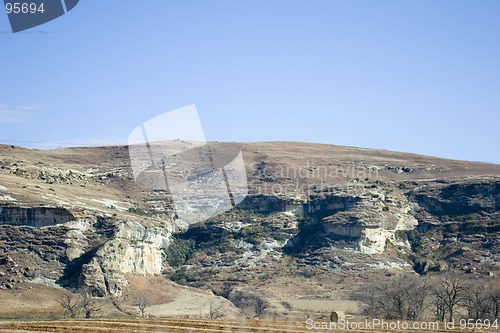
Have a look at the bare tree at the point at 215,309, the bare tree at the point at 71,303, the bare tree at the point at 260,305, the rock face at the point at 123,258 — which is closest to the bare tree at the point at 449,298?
the bare tree at the point at 260,305

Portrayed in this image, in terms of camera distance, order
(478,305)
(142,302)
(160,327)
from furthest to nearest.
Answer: (142,302) → (478,305) → (160,327)

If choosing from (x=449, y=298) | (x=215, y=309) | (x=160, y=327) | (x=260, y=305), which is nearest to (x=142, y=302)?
(x=215, y=309)

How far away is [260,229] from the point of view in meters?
124

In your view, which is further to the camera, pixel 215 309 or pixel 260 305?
pixel 260 305

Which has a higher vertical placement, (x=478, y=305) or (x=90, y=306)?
(x=478, y=305)

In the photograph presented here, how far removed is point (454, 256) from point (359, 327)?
78.1 m

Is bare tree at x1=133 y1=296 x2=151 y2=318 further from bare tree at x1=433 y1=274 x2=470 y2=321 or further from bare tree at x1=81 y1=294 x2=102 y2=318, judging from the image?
bare tree at x1=433 y1=274 x2=470 y2=321

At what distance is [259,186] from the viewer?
13875 centimetres

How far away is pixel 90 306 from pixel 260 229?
41917mm

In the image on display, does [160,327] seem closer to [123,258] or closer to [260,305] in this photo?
[260,305]

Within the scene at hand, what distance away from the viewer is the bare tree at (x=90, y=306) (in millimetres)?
78762

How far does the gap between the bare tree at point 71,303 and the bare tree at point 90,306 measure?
59 centimetres

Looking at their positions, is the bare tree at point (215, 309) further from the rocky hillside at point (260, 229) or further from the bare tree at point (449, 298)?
the bare tree at point (449, 298)

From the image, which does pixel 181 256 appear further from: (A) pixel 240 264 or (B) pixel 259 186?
(B) pixel 259 186
